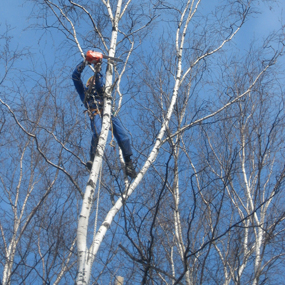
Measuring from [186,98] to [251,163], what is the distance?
1656 mm

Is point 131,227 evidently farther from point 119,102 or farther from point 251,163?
point 251,163

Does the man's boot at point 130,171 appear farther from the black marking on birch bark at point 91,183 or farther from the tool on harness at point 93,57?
the tool on harness at point 93,57

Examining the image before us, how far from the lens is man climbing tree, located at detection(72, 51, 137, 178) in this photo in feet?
17.4

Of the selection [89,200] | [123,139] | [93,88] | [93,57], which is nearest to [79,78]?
[93,88]

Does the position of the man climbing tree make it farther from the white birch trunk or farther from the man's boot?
the white birch trunk

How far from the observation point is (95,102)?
5.31 metres

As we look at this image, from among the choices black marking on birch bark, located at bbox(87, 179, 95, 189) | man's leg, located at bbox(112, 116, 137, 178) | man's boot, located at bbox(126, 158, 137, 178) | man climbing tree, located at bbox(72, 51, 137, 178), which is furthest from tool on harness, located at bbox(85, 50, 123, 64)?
black marking on birch bark, located at bbox(87, 179, 95, 189)

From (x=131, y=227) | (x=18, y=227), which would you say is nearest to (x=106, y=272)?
(x=131, y=227)

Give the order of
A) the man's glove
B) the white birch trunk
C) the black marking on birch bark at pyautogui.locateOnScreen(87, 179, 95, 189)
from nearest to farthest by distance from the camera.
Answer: the white birch trunk → the black marking on birch bark at pyautogui.locateOnScreen(87, 179, 95, 189) → the man's glove

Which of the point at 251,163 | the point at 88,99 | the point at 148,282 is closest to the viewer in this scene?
the point at 148,282

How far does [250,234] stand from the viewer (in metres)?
5.22

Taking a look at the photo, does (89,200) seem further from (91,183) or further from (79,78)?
(79,78)

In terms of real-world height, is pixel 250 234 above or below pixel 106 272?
above

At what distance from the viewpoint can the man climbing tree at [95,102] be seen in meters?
5.30
